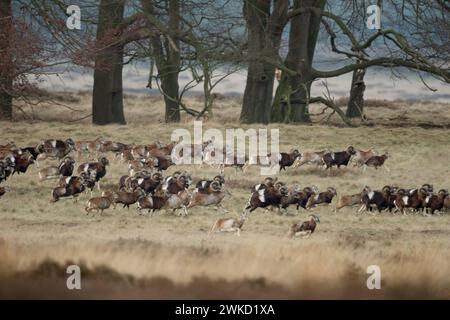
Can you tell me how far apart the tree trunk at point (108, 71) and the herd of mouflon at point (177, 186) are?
76cm

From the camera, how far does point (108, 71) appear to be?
317 inches

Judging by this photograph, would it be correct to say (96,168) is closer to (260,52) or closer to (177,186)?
(177,186)

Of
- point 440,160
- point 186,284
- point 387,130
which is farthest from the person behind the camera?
point 387,130

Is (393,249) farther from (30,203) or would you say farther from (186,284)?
(30,203)

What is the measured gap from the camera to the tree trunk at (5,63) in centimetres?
730

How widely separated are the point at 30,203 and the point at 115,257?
118 cm

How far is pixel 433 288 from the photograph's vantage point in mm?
5891

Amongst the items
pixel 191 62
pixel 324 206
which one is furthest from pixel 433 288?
pixel 191 62

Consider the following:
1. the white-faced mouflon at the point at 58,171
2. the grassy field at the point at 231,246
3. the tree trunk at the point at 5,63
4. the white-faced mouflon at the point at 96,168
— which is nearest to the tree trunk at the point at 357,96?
the grassy field at the point at 231,246

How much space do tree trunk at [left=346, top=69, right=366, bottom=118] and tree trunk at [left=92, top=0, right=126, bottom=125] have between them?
7.56 feet

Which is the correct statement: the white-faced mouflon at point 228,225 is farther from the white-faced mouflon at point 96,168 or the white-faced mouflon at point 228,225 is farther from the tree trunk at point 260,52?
the tree trunk at point 260,52

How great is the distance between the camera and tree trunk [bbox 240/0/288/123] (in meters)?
8.59

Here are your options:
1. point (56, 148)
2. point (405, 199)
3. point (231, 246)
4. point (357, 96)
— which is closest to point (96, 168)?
point (56, 148)

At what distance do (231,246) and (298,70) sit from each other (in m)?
3.30
